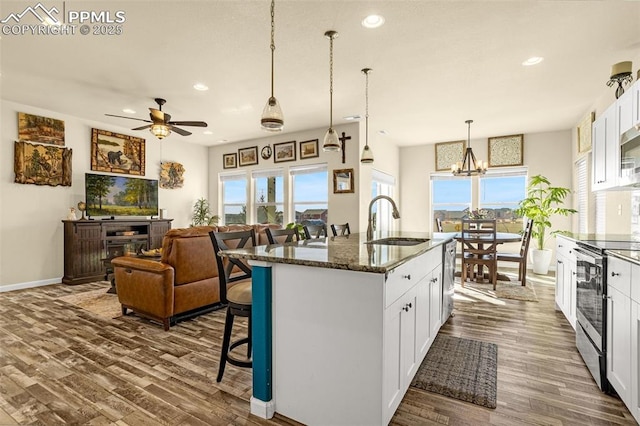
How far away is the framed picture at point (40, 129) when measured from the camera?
4.92 meters

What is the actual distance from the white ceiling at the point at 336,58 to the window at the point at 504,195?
163cm

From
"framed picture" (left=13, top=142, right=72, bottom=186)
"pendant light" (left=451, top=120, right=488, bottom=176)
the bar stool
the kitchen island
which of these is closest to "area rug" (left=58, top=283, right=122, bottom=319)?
"framed picture" (left=13, top=142, right=72, bottom=186)

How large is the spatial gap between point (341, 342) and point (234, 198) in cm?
667

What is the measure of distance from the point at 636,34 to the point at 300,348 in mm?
3960

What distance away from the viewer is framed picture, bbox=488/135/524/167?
6641 mm

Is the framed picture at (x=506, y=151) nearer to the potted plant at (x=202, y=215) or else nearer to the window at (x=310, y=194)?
the window at (x=310, y=194)

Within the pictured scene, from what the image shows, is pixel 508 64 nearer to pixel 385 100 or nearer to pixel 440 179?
pixel 385 100

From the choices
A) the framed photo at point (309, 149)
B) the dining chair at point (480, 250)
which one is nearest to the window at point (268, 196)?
the framed photo at point (309, 149)

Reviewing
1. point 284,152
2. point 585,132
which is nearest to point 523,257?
point 585,132

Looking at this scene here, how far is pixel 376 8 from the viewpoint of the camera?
256 centimetres

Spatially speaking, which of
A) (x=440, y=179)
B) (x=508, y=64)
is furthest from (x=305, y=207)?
(x=508, y=64)

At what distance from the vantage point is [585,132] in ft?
17.0

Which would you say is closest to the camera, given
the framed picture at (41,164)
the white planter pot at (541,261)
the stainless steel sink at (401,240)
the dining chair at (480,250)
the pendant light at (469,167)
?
the stainless steel sink at (401,240)

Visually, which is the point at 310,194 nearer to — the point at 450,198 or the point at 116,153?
the point at 450,198
